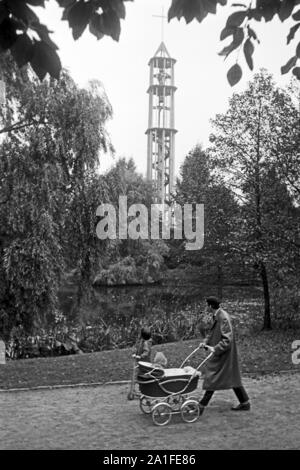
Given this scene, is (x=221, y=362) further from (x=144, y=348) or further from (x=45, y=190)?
(x=45, y=190)

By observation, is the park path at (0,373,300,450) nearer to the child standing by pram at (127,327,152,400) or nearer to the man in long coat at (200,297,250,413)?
the man in long coat at (200,297,250,413)

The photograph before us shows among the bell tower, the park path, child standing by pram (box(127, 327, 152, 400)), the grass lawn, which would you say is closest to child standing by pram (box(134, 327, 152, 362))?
child standing by pram (box(127, 327, 152, 400))

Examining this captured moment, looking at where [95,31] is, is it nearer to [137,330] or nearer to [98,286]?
[137,330]

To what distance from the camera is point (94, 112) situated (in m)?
14.6

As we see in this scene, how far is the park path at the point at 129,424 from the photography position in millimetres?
6652

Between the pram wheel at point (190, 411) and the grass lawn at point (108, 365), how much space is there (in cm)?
341

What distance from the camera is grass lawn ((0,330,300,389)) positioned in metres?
11.0

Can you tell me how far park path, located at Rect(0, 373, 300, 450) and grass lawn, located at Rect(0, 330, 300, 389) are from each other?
3.60ft

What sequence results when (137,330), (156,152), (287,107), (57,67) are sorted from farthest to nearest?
(156,152) < (137,330) < (287,107) < (57,67)

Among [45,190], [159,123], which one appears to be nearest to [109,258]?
[45,190]

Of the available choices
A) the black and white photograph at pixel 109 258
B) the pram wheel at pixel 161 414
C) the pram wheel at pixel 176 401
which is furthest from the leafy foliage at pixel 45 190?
the pram wheel at pixel 161 414

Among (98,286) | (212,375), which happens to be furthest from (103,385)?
(98,286)

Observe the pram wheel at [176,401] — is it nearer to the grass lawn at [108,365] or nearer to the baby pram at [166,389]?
the baby pram at [166,389]
